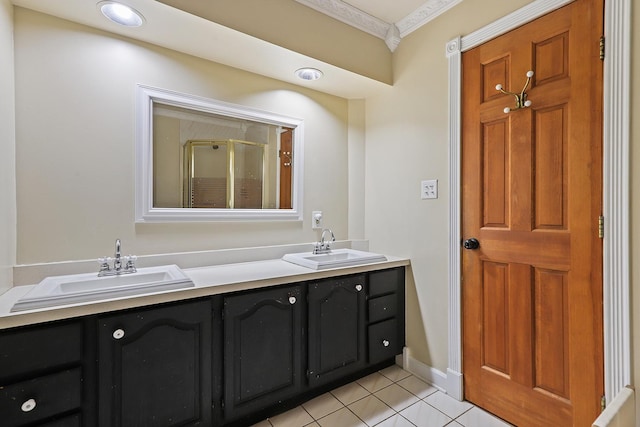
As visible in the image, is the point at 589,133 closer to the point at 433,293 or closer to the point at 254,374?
the point at 433,293

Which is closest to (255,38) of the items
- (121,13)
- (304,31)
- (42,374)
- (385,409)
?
(304,31)

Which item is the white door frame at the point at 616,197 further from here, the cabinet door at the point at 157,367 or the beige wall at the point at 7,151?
the beige wall at the point at 7,151

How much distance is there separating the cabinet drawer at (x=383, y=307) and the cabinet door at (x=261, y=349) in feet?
1.80

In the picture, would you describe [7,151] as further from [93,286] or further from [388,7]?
[388,7]

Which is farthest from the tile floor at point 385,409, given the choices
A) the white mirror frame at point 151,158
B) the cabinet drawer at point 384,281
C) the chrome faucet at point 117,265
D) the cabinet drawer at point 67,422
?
the white mirror frame at point 151,158

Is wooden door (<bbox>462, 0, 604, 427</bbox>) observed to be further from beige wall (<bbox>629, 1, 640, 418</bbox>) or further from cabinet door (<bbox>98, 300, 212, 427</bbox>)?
cabinet door (<bbox>98, 300, 212, 427</bbox>)

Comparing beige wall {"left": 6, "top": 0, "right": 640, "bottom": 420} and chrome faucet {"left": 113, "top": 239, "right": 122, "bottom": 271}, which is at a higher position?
beige wall {"left": 6, "top": 0, "right": 640, "bottom": 420}

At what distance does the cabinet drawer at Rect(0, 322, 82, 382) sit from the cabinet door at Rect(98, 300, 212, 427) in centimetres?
9

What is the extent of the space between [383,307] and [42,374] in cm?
175

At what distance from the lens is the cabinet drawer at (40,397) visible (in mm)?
1069

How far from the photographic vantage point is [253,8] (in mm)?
1695

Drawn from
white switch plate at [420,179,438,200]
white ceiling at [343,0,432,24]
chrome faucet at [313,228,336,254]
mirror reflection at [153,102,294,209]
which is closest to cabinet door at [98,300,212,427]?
mirror reflection at [153,102,294,209]

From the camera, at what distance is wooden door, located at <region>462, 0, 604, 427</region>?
1341 mm

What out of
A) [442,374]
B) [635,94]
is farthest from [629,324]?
[442,374]
